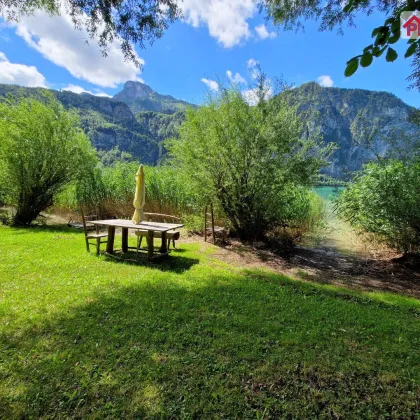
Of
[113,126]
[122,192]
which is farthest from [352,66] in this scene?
[113,126]

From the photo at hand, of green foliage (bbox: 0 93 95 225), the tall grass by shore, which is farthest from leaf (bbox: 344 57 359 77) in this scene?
green foliage (bbox: 0 93 95 225)

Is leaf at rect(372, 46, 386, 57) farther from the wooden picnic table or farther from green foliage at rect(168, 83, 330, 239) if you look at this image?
green foliage at rect(168, 83, 330, 239)

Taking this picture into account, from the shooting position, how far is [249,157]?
24.3 ft

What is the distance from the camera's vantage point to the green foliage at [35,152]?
9.23 meters

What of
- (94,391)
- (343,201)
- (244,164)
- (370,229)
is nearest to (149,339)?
(94,391)

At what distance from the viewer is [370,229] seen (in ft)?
23.6

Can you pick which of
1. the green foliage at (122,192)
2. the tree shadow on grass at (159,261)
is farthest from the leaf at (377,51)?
the green foliage at (122,192)

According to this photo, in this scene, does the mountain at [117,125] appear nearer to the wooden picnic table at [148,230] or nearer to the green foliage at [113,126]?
the green foliage at [113,126]

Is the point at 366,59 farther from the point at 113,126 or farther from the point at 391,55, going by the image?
the point at 113,126

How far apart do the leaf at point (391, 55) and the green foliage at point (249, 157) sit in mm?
5655

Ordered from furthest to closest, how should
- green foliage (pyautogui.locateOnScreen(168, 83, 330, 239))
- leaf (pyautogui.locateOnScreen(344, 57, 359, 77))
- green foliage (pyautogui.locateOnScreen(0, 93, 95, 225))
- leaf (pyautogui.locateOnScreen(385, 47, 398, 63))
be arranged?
1. green foliage (pyautogui.locateOnScreen(0, 93, 95, 225))
2. green foliage (pyautogui.locateOnScreen(168, 83, 330, 239))
3. leaf (pyautogui.locateOnScreen(344, 57, 359, 77))
4. leaf (pyautogui.locateOnScreen(385, 47, 398, 63))

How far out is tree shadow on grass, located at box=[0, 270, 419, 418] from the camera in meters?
1.91

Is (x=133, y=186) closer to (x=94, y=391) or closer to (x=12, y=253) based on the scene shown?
(x=12, y=253)

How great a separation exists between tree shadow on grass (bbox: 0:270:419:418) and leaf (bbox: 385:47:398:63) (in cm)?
234
